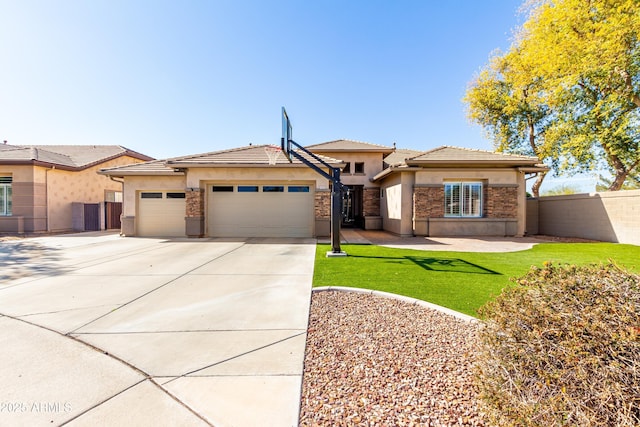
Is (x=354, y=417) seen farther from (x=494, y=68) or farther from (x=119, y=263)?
(x=494, y=68)

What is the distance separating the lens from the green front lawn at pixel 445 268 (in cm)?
508

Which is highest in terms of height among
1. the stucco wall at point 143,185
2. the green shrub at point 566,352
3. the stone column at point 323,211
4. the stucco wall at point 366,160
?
the stucco wall at point 366,160

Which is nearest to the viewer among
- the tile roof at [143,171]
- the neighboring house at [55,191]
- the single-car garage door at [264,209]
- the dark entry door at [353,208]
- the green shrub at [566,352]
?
the green shrub at [566,352]

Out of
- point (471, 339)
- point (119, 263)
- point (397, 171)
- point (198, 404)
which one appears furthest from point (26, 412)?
point (397, 171)

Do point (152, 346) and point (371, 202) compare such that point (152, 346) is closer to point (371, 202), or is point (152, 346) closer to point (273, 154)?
point (273, 154)

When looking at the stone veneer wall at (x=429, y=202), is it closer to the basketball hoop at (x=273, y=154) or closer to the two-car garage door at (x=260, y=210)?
the two-car garage door at (x=260, y=210)

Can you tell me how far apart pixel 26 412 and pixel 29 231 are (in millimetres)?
18829

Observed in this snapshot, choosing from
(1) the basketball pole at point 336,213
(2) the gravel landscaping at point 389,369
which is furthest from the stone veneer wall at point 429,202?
(2) the gravel landscaping at point 389,369

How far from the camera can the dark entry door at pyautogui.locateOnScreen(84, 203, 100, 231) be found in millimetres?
17391

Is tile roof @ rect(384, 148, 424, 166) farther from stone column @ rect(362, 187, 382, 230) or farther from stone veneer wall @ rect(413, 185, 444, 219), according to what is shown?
stone veneer wall @ rect(413, 185, 444, 219)

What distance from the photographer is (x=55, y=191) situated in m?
16.4

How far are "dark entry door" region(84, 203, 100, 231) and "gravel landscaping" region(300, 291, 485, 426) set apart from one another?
1975 cm

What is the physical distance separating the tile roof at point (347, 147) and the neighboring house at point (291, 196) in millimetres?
6170

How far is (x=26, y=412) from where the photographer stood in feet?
7.27
